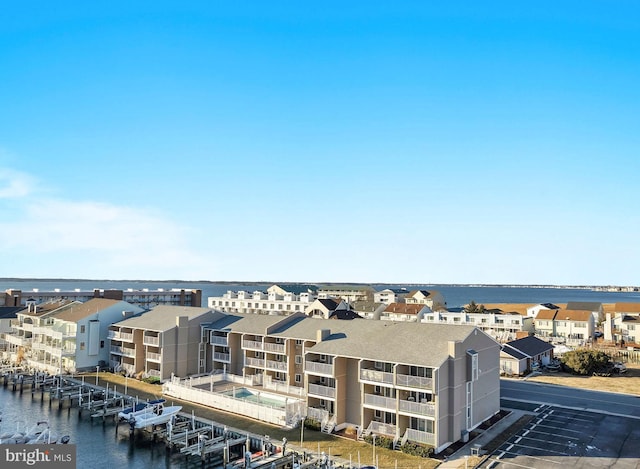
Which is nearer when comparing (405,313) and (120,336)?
(120,336)

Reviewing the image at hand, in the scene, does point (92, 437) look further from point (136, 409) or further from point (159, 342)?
point (159, 342)

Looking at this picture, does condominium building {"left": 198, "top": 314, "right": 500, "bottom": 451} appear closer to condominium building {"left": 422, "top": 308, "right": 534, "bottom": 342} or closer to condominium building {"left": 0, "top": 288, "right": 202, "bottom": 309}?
condominium building {"left": 422, "top": 308, "right": 534, "bottom": 342}

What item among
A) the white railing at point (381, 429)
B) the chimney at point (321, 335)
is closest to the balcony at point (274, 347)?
the chimney at point (321, 335)

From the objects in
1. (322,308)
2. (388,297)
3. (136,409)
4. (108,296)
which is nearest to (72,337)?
(136,409)

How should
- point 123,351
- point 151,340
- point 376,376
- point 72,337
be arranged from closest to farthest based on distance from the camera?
point 376,376, point 151,340, point 123,351, point 72,337

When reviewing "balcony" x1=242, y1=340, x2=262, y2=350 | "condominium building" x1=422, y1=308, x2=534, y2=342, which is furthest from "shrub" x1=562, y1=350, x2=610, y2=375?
"balcony" x1=242, y1=340, x2=262, y2=350
